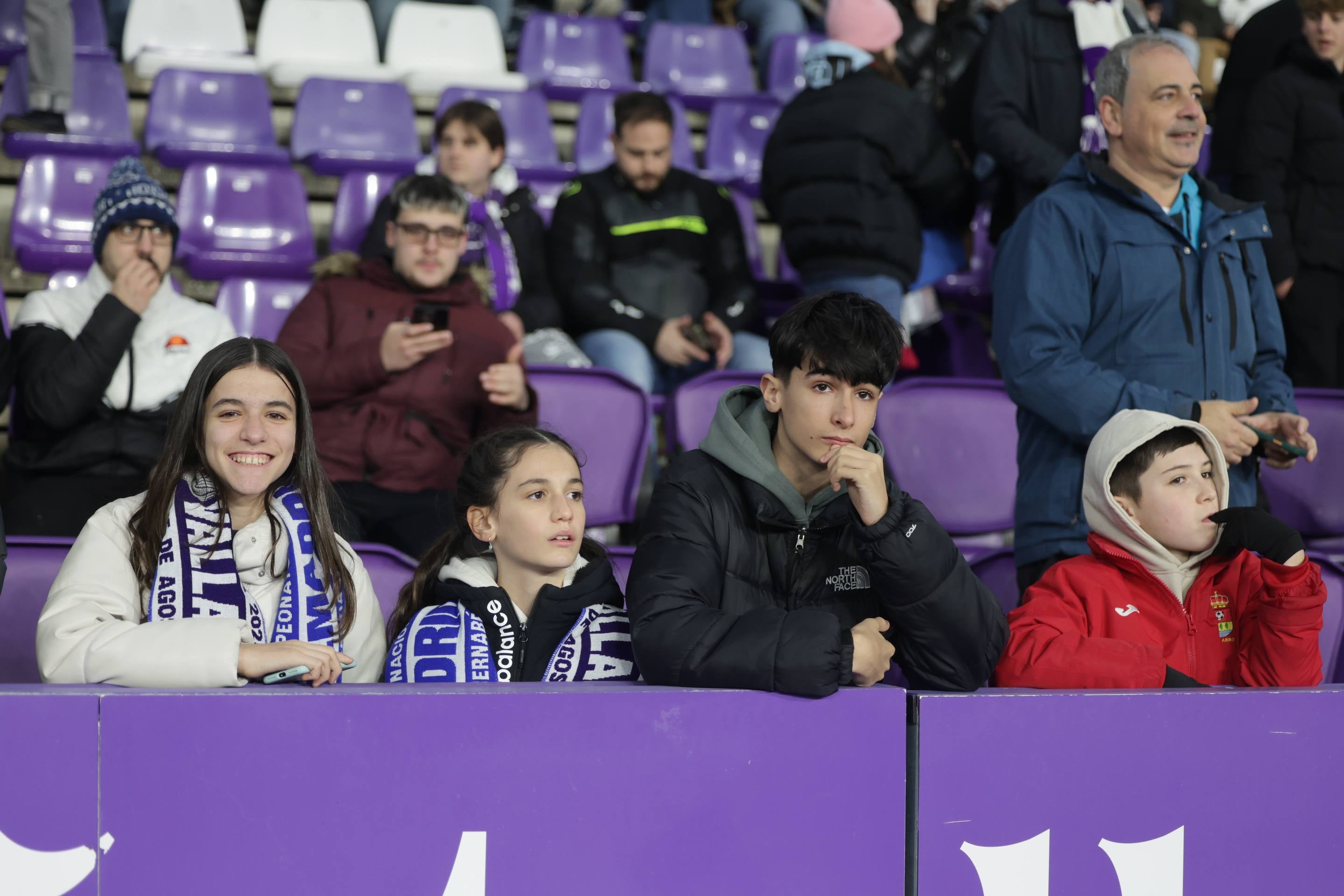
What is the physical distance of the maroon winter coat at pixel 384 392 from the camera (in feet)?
12.1

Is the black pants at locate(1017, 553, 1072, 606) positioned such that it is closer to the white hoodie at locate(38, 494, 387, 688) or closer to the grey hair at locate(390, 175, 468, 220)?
the white hoodie at locate(38, 494, 387, 688)

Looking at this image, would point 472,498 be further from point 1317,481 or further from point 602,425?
point 1317,481

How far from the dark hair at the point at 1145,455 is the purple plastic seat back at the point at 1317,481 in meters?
1.54

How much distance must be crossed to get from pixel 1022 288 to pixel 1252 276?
1.93 feet

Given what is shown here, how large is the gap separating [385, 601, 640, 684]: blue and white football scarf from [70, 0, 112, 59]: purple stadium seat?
16.7 feet

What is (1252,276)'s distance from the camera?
3270 mm

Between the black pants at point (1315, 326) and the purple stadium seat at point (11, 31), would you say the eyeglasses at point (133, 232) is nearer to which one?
the purple stadium seat at point (11, 31)

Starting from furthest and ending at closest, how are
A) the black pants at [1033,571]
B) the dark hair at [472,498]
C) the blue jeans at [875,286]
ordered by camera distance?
the blue jeans at [875,286] < the black pants at [1033,571] < the dark hair at [472,498]

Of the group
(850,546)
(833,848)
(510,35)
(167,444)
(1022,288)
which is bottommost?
(833,848)

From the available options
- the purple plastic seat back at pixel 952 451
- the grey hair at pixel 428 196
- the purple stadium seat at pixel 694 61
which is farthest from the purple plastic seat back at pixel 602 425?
the purple stadium seat at pixel 694 61

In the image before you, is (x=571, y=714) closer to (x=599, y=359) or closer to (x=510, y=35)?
(x=599, y=359)

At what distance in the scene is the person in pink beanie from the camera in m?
4.68

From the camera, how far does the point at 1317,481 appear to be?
13.4 feet

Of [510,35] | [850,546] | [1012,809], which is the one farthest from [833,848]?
[510,35]
